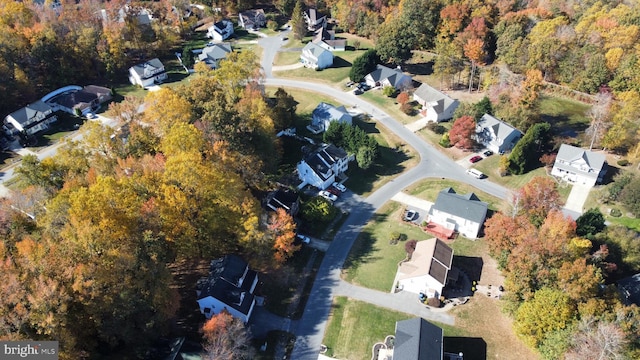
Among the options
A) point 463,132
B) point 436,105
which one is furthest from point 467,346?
point 436,105

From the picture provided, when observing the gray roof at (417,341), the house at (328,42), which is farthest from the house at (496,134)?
the house at (328,42)

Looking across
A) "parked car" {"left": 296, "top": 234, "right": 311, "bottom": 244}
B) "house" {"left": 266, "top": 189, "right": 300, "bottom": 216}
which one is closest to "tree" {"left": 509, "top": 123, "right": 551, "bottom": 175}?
"house" {"left": 266, "top": 189, "right": 300, "bottom": 216}

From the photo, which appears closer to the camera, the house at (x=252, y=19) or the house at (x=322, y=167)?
the house at (x=322, y=167)

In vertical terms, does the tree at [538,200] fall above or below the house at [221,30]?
below

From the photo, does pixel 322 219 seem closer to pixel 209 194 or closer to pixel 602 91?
pixel 209 194

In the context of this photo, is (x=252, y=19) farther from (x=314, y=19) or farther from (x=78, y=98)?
(x=78, y=98)

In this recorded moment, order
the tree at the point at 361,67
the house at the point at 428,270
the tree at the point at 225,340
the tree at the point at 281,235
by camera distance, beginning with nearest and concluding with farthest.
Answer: the tree at the point at 225,340 < the house at the point at 428,270 < the tree at the point at 281,235 < the tree at the point at 361,67

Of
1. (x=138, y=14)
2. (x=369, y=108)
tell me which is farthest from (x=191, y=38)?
(x=369, y=108)

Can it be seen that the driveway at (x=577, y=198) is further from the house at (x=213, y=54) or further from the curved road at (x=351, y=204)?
the house at (x=213, y=54)
